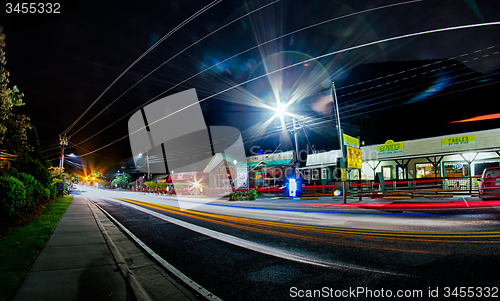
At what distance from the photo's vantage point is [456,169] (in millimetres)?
24094

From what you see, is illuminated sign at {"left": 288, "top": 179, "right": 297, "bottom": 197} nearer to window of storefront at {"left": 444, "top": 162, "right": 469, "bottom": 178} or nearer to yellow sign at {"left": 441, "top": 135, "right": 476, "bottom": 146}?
yellow sign at {"left": 441, "top": 135, "right": 476, "bottom": 146}

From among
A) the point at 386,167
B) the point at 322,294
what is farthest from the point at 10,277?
the point at 386,167

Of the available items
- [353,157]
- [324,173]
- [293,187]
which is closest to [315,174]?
[324,173]

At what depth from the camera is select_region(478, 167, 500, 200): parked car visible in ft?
40.8

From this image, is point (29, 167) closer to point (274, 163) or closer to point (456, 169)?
point (274, 163)

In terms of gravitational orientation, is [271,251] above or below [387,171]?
below

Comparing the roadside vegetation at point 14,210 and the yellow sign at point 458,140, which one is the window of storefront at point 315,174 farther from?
the roadside vegetation at point 14,210

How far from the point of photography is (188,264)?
17.5 feet

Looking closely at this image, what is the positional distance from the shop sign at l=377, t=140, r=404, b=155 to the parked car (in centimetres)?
1375

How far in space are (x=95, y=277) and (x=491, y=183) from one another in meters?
17.1

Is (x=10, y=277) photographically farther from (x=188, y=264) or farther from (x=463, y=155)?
(x=463, y=155)

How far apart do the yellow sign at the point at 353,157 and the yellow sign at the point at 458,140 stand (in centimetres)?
1021

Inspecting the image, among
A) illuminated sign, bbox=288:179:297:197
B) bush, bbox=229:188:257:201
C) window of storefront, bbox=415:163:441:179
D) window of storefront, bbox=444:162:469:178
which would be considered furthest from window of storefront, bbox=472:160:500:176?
bush, bbox=229:188:257:201

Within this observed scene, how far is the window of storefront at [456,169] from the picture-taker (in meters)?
23.4
